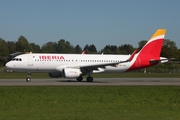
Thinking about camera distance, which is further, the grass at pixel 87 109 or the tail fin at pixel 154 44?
the tail fin at pixel 154 44

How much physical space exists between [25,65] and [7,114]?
89.0 feet

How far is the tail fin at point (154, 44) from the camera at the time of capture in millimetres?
48219

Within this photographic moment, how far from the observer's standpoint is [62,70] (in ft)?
142

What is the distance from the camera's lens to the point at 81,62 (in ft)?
148

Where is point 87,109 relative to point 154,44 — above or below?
below

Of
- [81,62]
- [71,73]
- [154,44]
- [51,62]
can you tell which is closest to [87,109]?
[71,73]

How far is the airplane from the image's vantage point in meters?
42.6

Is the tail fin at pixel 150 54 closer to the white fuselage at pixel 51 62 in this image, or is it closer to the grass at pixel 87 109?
the white fuselage at pixel 51 62

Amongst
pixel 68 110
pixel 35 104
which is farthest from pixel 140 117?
pixel 35 104

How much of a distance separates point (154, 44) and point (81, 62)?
9.84m

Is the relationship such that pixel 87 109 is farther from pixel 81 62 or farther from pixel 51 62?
pixel 81 62

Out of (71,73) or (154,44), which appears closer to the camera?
(71,73)

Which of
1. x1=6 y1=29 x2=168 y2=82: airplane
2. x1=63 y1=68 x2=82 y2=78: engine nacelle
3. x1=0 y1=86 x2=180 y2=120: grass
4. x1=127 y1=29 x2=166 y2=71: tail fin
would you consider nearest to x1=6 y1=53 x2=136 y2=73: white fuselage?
x1=6 y1=29 x2=168 y2=82: airplane

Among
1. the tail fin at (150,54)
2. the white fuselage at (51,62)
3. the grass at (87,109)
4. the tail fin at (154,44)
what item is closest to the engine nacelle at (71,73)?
the white fuselage at (51,62)
